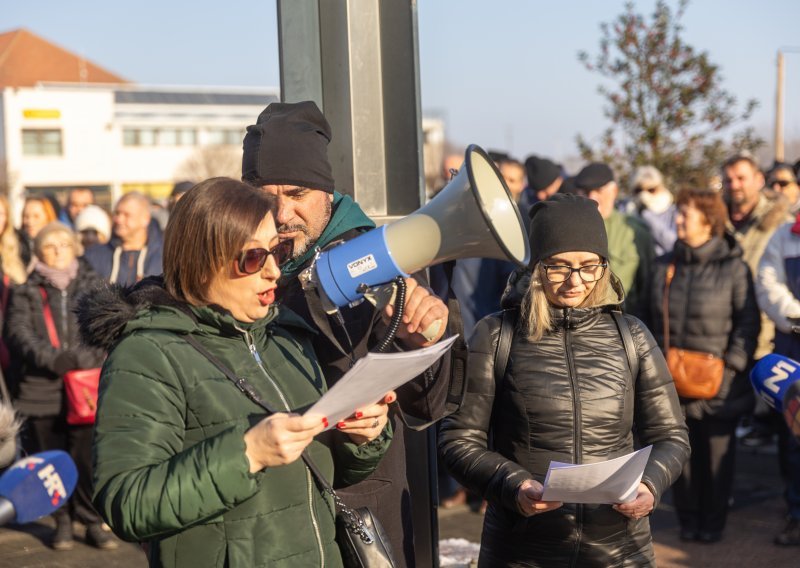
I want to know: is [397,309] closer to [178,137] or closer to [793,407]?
[793,407]

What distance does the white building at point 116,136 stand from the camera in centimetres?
6153

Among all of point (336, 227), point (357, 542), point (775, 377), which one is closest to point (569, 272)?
point (775, 377)

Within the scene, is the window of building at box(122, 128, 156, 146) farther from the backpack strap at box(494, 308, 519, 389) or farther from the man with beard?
the backpack strap at box(494, 308, 519, 389)

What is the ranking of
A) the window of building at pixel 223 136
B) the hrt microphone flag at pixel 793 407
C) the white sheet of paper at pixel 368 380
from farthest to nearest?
the window of building at pixel 223 136
the hrt microphone flag at pixel 793 407
the white sheet of paper at pixel 368 380

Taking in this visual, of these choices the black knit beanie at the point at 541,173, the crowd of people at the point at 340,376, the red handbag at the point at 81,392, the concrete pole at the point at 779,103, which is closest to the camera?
the crowd of people at the point at 340,376

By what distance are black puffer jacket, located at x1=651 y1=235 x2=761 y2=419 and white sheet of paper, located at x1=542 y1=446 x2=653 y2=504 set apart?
11.4 feet

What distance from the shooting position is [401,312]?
2.66 metres

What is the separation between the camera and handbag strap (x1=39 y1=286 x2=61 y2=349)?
6.60 metres

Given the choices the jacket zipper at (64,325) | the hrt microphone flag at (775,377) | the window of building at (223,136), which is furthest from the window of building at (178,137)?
the hrt microphone flag at (775,377)

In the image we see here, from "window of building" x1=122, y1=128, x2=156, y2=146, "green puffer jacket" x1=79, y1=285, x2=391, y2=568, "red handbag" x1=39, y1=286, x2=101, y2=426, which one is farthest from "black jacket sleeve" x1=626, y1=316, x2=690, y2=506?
"window of building" x1=122, y1=128, x2=156, y2=146

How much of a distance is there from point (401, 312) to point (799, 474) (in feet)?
14.4

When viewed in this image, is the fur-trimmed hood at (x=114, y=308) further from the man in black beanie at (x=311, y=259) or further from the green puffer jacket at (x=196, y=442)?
the man in black beanie at (x=311, y=259)

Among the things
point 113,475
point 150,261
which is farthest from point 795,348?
point 113,475

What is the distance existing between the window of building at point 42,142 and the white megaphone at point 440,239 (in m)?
63.5
